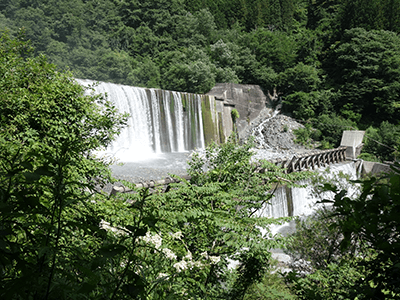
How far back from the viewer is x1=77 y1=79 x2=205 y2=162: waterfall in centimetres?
1667

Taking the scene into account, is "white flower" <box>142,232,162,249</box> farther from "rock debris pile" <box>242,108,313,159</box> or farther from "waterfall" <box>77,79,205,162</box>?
"rock debris pile" <box>242,108,313,159</box>

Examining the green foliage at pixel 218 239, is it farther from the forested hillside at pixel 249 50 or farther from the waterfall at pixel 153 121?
the forested hillside at pixel 249 50

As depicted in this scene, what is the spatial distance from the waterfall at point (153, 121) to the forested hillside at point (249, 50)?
873 cm

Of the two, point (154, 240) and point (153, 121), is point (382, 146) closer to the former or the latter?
point (153, 121)

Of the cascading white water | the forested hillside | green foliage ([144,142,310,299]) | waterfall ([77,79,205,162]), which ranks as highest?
the forested hillside

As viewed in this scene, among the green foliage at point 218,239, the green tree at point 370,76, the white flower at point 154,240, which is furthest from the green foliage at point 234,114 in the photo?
the white flower at point 154,240

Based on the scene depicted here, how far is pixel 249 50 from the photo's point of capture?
118 ft

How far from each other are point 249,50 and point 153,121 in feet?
74.7

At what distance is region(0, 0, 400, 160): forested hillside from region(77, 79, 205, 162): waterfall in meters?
8.73

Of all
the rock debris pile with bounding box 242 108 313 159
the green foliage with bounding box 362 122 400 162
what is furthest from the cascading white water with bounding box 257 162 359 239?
the green foliage with bounding box 362 122 400 162

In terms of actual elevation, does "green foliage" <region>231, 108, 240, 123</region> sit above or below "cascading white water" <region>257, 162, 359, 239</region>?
above

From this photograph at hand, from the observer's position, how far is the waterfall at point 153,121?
54.7 feet

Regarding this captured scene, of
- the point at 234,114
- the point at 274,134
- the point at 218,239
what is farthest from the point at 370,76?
the point at 218,239

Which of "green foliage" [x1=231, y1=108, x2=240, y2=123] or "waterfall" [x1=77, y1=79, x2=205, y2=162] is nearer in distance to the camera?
"waterfall" [x1=77, y1=79, x2=205, y2=162]
